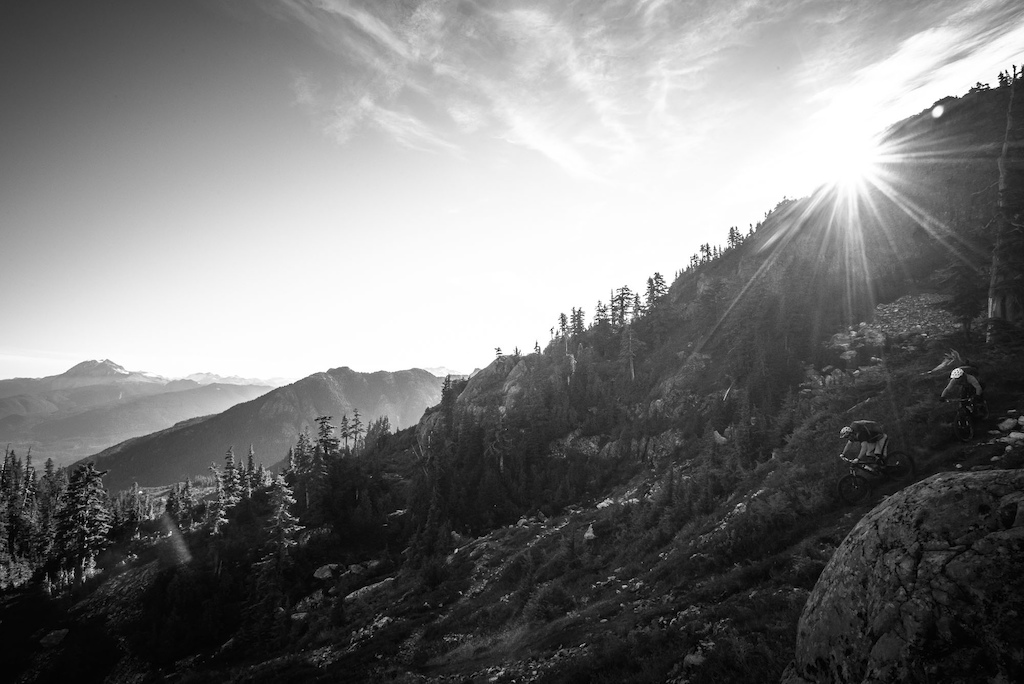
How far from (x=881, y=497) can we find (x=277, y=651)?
4061 cm

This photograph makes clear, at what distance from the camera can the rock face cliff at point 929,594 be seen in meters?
5.04

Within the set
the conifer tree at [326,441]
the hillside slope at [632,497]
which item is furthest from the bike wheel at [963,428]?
the conifer tree at [326,441]

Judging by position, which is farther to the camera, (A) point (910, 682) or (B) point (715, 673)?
(B) point (715, 673)

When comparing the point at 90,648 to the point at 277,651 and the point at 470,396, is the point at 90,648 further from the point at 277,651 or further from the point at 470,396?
the point at 470,396

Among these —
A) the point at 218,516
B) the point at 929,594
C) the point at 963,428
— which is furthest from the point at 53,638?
the point at 963,428

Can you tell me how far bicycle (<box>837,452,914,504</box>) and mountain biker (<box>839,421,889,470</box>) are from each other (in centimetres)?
17

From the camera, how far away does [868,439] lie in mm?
14430

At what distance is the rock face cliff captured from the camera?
198 inches

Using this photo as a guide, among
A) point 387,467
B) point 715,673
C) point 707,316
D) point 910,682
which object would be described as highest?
point 707,316

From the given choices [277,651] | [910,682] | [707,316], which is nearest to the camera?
[910,682]

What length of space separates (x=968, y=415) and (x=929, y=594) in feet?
49.2

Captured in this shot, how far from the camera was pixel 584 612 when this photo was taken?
59.0ft

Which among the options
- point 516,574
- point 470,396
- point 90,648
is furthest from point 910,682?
point 470,396

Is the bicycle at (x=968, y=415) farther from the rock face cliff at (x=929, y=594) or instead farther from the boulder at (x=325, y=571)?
the boulder at (x=325, y=571)
